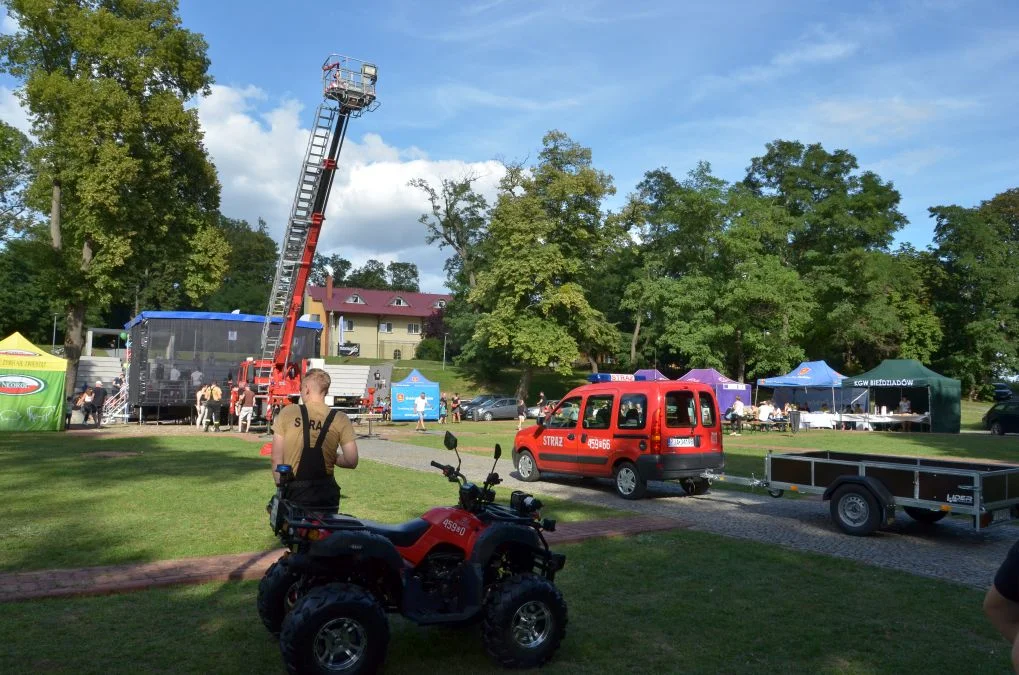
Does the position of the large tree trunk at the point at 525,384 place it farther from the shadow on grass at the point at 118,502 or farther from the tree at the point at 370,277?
the tree at the point at 370,277

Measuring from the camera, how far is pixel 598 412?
13.3 metres

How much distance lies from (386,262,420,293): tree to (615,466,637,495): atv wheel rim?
118534 millimetres

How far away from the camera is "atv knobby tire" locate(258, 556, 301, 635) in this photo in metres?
5.09

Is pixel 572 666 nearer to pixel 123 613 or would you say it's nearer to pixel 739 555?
pixel 123 613

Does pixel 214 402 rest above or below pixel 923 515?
above

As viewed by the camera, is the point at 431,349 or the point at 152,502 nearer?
the point at 152,502

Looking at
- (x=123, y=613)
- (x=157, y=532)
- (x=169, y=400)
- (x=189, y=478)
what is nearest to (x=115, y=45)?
(x=169, y=400)

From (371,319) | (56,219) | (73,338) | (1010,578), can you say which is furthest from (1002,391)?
(1010,578)

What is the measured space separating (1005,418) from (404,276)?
108 m

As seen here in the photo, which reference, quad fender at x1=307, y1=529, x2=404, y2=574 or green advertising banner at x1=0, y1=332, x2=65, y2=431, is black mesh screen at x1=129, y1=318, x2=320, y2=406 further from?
quad fender at x1=307, y1=529, x2=404, y2=574

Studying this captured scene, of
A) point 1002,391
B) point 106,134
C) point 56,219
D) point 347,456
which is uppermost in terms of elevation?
point 106,134

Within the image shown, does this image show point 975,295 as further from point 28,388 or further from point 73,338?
point 28,388

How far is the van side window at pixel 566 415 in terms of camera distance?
1390 centimetres

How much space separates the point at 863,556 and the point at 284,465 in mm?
6569
